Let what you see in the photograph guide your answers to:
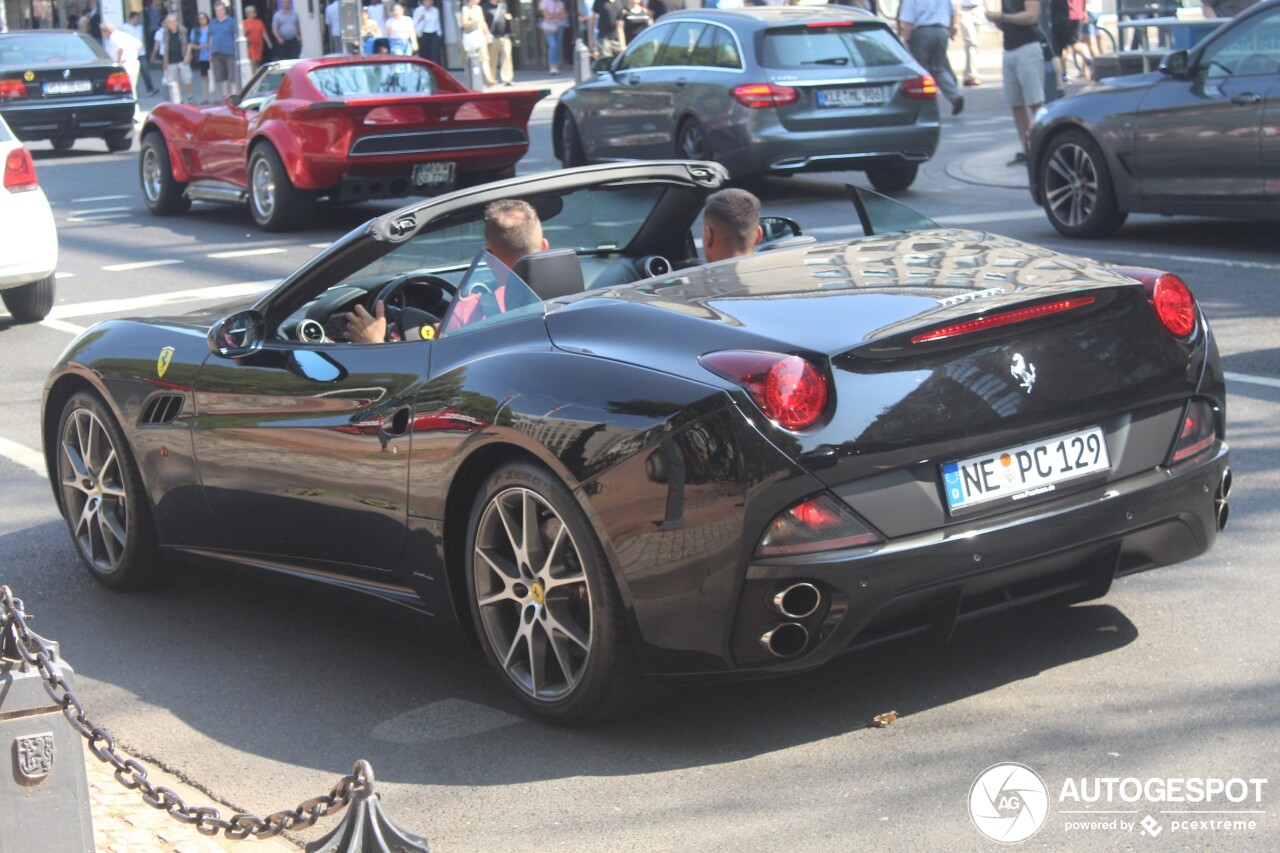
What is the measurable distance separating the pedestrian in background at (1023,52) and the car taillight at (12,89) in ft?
49.1

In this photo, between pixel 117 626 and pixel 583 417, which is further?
pixel 117 626

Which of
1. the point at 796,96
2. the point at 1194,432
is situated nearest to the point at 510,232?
the point at 1194,432

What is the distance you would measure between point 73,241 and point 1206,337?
13.6 m

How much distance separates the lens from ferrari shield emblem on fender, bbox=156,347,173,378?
572 cm

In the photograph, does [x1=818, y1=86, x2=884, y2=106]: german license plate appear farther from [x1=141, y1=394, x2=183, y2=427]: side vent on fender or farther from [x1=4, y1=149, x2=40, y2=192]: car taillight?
[x1=141, y1=394, x2=183, y2=427]: side vent on fender

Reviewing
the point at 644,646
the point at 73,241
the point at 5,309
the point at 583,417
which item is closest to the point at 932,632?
the point at 644,646

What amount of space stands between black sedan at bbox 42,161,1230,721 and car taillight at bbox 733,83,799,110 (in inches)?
386

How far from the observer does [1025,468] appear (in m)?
4.20

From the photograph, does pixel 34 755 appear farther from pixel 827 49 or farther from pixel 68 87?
pixel 68 87

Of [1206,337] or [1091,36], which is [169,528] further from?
[1091,36]

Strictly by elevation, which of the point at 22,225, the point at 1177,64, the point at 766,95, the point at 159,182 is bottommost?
the point at 159,182

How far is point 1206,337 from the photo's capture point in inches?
185

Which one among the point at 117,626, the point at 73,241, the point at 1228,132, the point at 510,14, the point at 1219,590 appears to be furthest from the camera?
the point at 510,14

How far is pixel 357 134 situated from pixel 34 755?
11.9 meters
